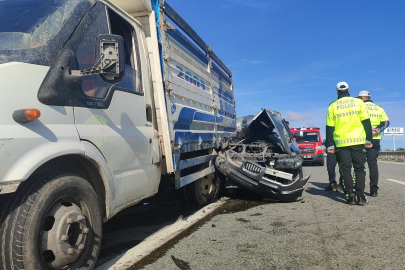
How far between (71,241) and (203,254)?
1228 mm

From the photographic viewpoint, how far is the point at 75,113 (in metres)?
2.45

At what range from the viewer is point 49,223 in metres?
2.15

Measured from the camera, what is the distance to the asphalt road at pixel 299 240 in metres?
2.77

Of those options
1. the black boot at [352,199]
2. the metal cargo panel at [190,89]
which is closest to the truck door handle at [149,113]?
the metal cargo panel at [190,89]

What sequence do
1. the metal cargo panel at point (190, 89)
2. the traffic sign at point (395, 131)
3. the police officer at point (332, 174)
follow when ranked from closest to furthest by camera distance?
the metal cargo panel at point (190, 89), the police officer at point (332, 174), the traffic sign at point (395, 131)

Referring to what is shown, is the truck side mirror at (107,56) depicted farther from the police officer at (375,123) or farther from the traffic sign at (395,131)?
the traffic sign at (395,131)

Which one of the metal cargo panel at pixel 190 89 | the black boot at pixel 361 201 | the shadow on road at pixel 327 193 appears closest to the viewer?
the metal cargo panel at pixel 190 89

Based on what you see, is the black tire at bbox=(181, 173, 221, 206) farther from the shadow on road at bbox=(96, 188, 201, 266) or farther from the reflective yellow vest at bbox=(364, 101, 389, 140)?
the reflective yellow vest at bbox=(364, 101, 389, 140)

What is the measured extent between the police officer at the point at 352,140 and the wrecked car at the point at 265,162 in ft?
2.26

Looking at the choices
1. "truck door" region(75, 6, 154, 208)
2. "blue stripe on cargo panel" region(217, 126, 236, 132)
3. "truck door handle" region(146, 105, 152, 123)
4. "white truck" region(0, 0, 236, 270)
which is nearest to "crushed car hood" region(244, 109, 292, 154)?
"blue stripe on cargo panel" region(217, 126, 236, 132)

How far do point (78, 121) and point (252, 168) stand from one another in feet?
11.1

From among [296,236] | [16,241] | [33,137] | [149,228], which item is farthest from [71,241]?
[296,236]

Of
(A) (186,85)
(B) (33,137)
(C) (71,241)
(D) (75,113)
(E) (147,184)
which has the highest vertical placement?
(A) (186,85)

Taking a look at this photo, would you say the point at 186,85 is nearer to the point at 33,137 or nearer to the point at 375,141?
the point at 33,137
